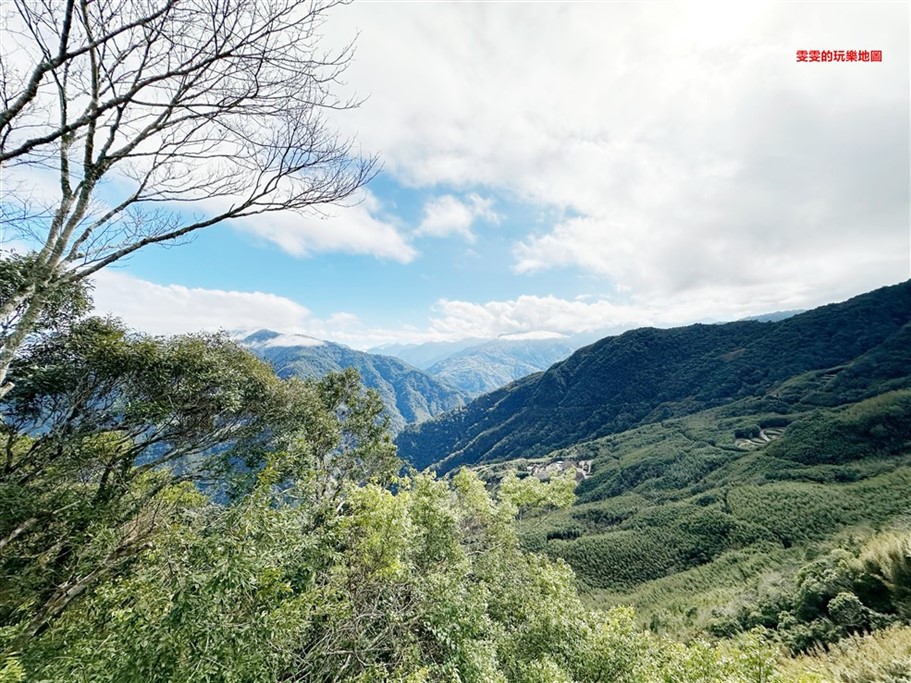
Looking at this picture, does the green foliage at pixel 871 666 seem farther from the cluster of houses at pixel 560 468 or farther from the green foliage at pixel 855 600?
the cluster of houses at pixel 560 468

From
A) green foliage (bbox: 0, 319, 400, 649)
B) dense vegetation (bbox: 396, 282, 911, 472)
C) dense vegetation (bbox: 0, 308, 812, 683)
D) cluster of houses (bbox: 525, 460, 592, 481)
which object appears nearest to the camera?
dense vegetation (bbox: 0, 308, 812, 683)

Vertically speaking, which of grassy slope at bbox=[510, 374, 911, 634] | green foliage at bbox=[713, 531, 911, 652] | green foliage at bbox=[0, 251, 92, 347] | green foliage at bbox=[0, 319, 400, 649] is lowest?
grassy slope at bbox=[510, 374, 911, 634]

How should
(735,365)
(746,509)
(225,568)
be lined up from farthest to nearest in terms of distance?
(735,365)
(746,509)
(225,568)

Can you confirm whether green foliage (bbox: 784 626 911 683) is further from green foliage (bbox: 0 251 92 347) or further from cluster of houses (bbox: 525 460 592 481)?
cluster of houses (bbox: 525 460 592 481)

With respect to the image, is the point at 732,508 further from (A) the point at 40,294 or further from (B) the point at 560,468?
(A) the point at 40,294

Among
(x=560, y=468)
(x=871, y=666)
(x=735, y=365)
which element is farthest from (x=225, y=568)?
(x=735, y=365)

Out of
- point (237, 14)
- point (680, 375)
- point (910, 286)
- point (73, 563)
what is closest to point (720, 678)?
point (237, 14)

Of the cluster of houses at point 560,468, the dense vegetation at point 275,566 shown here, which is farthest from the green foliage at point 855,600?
the cluster of houses at point 560,468

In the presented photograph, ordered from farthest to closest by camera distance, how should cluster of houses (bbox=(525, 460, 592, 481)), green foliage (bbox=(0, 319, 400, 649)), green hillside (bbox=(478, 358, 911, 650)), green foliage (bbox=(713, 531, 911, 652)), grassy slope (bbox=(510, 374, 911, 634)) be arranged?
cluster of houses (bbox=(525, 460, 592, 481)) → grassy slope (bbox=(510, 374, 911, 634)) → green hillside (bbox=(478, 358, 911, 650)) → green foliage (bbox=(713, 531, 911, 652)) → green foliage (bbox=(0, 319, 400, 649))

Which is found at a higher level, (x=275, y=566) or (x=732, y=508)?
(x=275, y=566)

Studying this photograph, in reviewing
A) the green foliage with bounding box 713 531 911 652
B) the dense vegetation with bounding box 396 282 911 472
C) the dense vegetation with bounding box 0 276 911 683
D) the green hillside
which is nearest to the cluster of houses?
the green hillside

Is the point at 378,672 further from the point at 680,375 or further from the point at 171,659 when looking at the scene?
the point at 680,375

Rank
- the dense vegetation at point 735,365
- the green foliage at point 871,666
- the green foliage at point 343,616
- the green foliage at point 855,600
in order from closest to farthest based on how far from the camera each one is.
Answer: the green foliage at point 343,616 → the green foliage at point 871,666 → the green foliage at point 855,600 → the dense vegetation at point 735,365

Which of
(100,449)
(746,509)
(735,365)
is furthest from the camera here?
(735,365)
